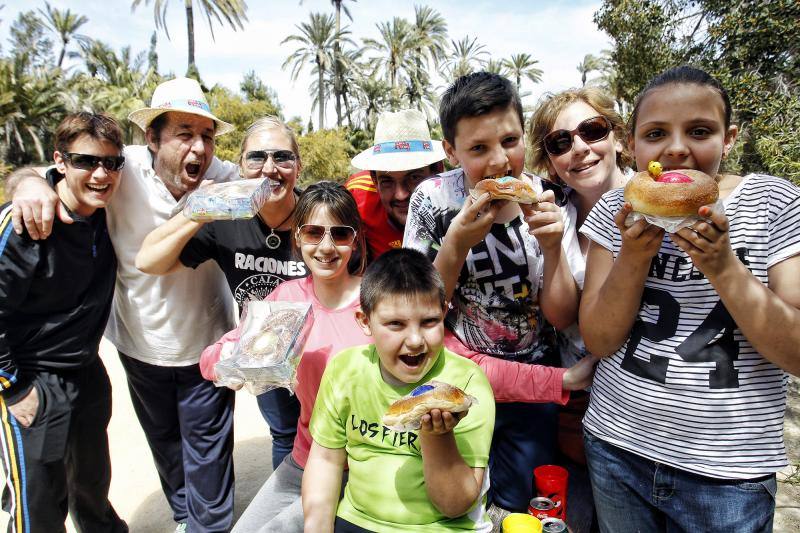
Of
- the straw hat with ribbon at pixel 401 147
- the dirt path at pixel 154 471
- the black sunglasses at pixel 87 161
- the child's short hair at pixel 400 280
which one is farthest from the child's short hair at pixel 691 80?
the dirt path at pixel 154 471

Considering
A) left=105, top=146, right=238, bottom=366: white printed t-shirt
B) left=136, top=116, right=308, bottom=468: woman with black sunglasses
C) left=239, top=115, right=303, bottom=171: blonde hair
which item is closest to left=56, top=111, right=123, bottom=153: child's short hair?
left=105, top=146, right=238, bottom=366: white printed t-shirt

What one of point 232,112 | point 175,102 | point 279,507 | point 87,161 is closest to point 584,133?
point 279,507

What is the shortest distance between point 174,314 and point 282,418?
3.45 feet

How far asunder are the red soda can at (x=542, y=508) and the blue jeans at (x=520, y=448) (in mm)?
324

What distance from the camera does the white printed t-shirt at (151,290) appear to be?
3.49 metres

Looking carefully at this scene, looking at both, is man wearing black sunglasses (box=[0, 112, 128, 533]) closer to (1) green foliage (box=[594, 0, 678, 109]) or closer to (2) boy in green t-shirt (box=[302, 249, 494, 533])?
(2) boy in green t-shirt (box=[302, 249, 494, 533])

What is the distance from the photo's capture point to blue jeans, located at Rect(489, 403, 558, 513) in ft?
8.69

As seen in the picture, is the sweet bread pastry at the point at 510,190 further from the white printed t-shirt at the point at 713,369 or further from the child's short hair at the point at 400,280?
the white printed t-shirt at the point at 713,369

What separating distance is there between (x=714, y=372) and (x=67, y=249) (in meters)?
3.32

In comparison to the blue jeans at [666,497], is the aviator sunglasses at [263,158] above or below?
above

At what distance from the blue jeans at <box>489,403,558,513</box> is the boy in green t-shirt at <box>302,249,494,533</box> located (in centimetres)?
56

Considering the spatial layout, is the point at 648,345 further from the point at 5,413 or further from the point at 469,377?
the point at 5,413

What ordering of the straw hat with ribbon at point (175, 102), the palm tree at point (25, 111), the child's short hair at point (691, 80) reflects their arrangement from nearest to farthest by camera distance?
the child's short hair at point (691, 80) < the straw hat with ribbon at point (175, 102) < the palm tree at point (25, 111)

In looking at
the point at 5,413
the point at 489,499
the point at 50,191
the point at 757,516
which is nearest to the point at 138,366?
the point at 5,413
